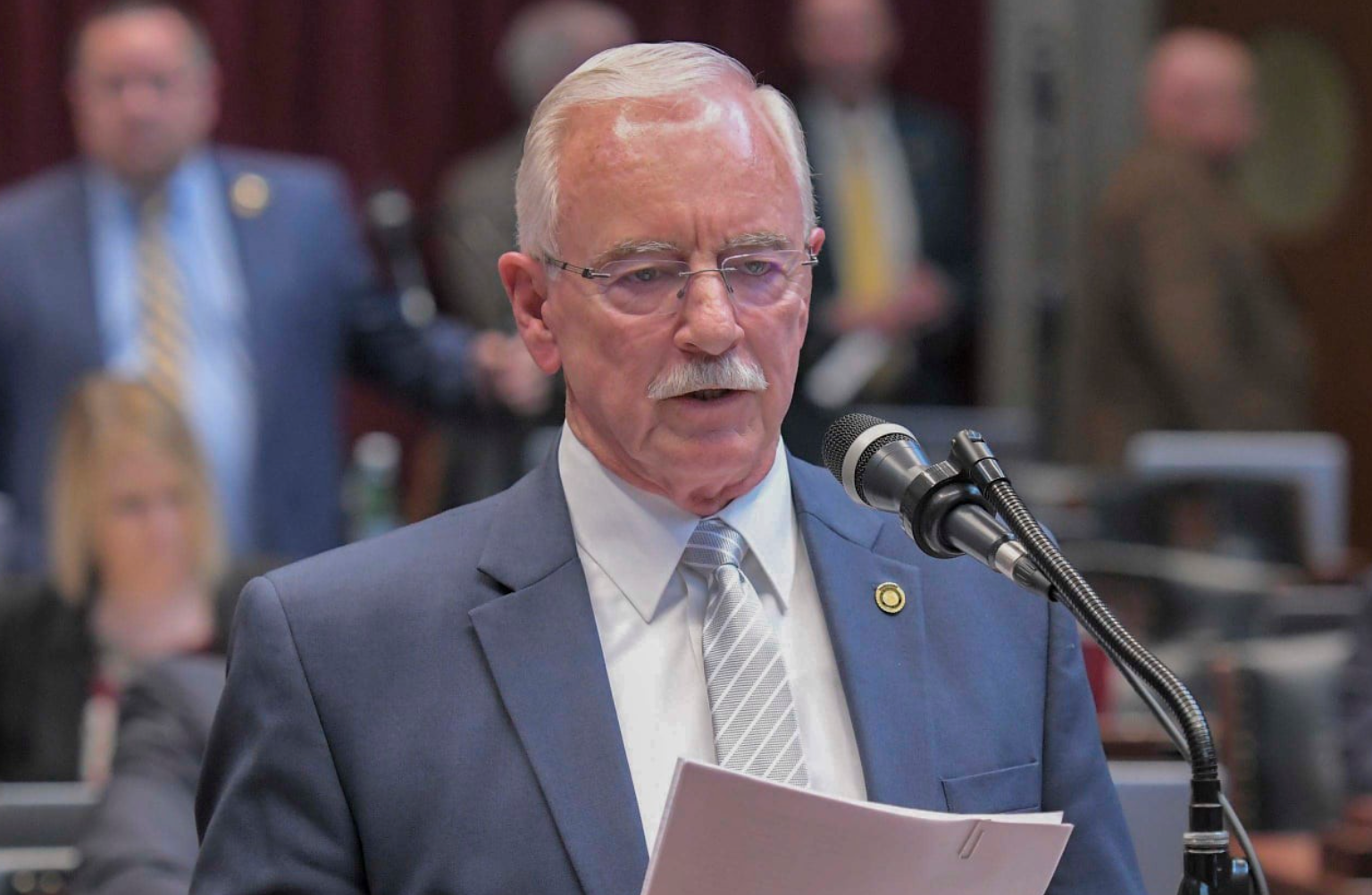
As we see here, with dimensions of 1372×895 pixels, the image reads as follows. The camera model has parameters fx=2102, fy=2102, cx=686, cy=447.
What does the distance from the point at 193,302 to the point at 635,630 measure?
2.88 meters

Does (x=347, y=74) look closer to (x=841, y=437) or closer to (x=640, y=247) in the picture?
(x=640, y=247)

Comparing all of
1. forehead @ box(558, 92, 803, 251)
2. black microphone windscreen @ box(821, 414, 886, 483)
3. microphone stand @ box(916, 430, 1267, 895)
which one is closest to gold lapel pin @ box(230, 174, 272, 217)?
forehead @ box(558, 92, 803, 251)

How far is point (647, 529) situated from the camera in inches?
75.2

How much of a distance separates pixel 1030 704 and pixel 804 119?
14.8 feet

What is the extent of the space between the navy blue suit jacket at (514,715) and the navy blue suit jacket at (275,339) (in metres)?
2.67

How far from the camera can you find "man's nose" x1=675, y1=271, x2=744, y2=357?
1.81 meters

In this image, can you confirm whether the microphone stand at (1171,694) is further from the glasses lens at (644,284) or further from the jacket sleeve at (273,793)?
the jacket sleeve at (273,793)

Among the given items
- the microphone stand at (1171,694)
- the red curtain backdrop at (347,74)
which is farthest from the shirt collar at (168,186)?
the microphone stand at (1171,694)

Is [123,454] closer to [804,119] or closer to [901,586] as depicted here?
[901,586]

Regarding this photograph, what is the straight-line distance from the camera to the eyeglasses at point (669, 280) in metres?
1.84

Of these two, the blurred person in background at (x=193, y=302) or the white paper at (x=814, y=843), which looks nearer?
the white paper at (x=814, y=843)

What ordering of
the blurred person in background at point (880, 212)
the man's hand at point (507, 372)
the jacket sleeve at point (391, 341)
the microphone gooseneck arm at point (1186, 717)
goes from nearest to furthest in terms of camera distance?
1. the microphone gooseneck arm at point (1186, 717)
2. the man's hand at point (507, 372)
3. the jacket sleeve at point (391, 341)
4. the blurred person in background at point (880, 212)

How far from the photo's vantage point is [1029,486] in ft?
17.7

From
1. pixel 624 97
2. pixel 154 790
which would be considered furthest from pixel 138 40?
pixel 624 97
